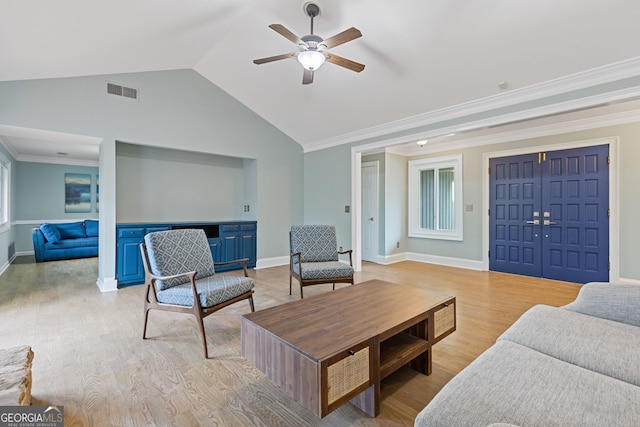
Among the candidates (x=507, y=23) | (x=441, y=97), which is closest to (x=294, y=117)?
(x=441, y=97)

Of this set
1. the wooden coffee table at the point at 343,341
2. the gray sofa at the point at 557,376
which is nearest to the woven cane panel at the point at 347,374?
the wooden coffee table at the point at 343,341

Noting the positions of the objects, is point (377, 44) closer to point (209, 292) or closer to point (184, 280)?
point (209, 292)

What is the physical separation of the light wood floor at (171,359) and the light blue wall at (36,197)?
343 centimetres

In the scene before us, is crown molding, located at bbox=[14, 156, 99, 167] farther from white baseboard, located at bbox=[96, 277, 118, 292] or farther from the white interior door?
the white interior door

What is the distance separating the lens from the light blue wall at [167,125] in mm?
3686

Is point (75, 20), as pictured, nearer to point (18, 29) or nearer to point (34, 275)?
point (18, 29)

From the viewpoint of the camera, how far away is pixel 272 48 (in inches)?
157

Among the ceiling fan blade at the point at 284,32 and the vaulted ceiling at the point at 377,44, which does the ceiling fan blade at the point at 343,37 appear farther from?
the vaulted ceiling at the point at 377,44

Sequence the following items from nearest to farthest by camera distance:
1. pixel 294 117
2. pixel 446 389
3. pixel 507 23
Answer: pixel 446 389, pixel 507 23, pixel 294 117

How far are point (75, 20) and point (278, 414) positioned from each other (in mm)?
3705

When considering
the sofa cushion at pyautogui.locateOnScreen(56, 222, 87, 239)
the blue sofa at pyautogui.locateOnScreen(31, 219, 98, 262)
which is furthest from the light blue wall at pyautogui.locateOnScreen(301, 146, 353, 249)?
the sofa cushion at pyautogui.locateOnScreen(56, 222, 87, 239)

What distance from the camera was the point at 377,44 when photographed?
11.3 ft

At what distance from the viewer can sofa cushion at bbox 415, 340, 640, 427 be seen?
0.99 m

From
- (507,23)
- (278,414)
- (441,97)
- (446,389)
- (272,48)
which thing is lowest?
(278,414)
